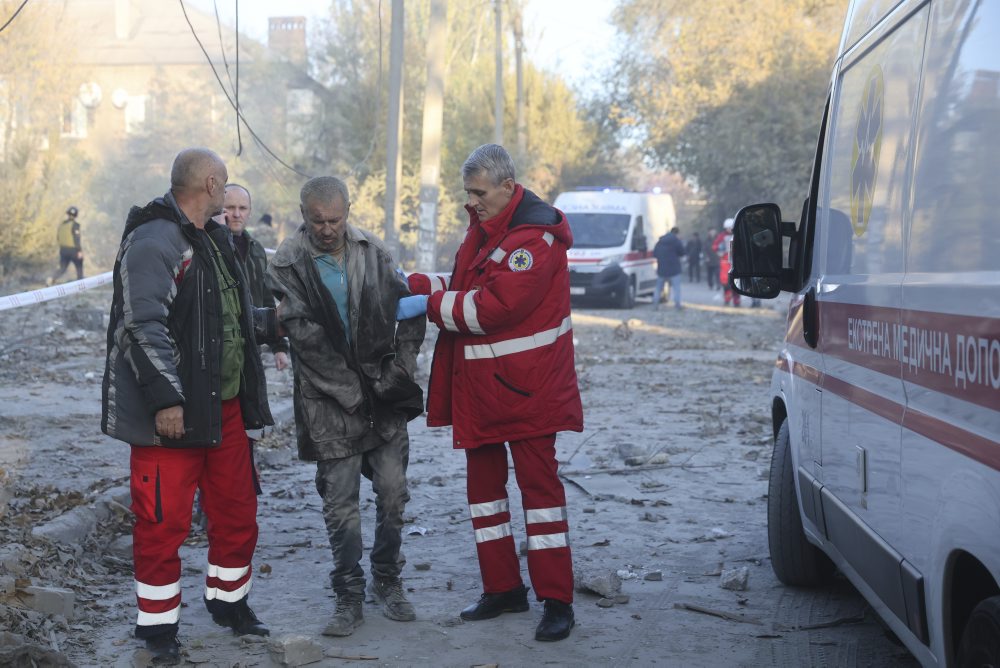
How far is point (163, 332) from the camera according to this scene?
4.28m

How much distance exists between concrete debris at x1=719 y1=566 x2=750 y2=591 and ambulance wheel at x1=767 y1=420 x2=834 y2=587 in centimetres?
15

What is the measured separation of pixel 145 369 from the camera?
4238 millimetres

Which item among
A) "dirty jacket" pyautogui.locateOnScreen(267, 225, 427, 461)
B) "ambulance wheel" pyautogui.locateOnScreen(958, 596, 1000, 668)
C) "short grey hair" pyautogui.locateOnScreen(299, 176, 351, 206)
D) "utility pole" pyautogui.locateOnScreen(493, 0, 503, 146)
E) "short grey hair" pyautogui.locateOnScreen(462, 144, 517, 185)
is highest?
"utility pole" pyautogui.locateOnScreen(493, 0, 503, 146)

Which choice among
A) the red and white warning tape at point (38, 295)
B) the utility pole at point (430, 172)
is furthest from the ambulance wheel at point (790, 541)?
the utility pole at point (430, 172)

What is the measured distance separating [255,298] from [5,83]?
87.9ft

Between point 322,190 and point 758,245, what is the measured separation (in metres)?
1.77

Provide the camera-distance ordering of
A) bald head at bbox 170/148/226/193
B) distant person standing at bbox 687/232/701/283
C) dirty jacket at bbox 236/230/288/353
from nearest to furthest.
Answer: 1. bald head at bbox 170/148/226/193
2. dirty jacket at bbox 236/230/288/353
3. distant person standing at bbox 687/232/701/283

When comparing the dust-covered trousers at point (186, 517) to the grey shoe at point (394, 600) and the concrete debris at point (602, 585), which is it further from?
the concrete debris at point (602, 585)

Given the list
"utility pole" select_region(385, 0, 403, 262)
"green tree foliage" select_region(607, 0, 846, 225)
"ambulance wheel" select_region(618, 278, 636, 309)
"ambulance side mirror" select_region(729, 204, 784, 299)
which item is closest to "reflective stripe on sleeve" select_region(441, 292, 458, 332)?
"ambulance side mirror" select_region(729, 204, 784, 299)

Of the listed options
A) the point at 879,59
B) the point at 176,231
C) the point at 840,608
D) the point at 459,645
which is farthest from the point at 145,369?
the point at 840,608

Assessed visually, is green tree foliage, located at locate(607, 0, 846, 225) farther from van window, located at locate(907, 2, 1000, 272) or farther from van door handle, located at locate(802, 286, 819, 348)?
van window, located at locate(907, 2, 1000, 272)

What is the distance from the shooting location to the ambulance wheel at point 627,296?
26.6m

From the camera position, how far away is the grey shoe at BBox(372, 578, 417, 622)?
504cm

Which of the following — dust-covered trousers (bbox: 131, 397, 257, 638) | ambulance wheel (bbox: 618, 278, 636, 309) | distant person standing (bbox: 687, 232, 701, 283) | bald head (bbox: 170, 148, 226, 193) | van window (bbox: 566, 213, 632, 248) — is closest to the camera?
dust-covered trousers (bbox: 131, 397, 257, 638)
